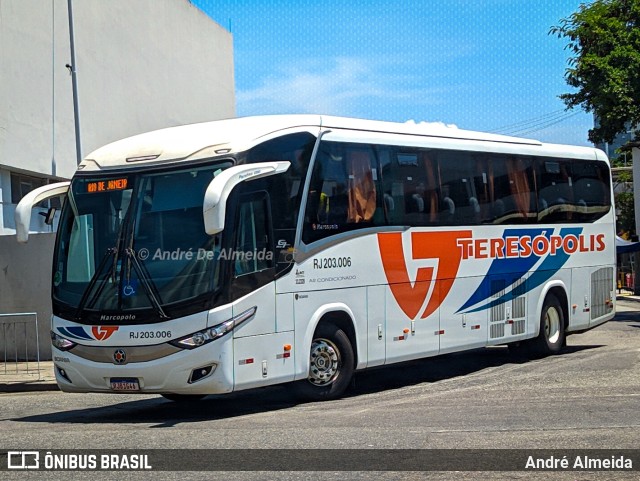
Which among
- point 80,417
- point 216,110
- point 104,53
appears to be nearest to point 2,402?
point 80,417

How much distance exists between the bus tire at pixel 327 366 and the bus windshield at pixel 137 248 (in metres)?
2.10

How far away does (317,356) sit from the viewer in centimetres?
1280

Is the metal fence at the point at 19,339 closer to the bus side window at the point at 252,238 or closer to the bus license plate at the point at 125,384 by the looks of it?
the bus license plate at the point at 125,384

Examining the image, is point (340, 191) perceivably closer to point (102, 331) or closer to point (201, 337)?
point (201, 337)

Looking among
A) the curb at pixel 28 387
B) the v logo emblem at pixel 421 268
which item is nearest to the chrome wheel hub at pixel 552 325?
the v logo emblem at pixel 421 268

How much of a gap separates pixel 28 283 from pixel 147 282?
867 centimetres

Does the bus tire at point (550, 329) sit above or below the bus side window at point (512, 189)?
below

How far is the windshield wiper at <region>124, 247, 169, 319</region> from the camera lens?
11.4 metres

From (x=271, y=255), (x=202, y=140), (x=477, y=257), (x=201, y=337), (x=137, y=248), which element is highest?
(x=202, y=140)

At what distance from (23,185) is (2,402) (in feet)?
44.5

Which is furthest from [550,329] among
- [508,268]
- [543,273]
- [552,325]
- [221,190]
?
[221,190]

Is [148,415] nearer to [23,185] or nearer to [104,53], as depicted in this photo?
[23,185]

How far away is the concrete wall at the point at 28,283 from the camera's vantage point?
19047 millimetres

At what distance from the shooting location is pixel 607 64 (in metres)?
26.1
